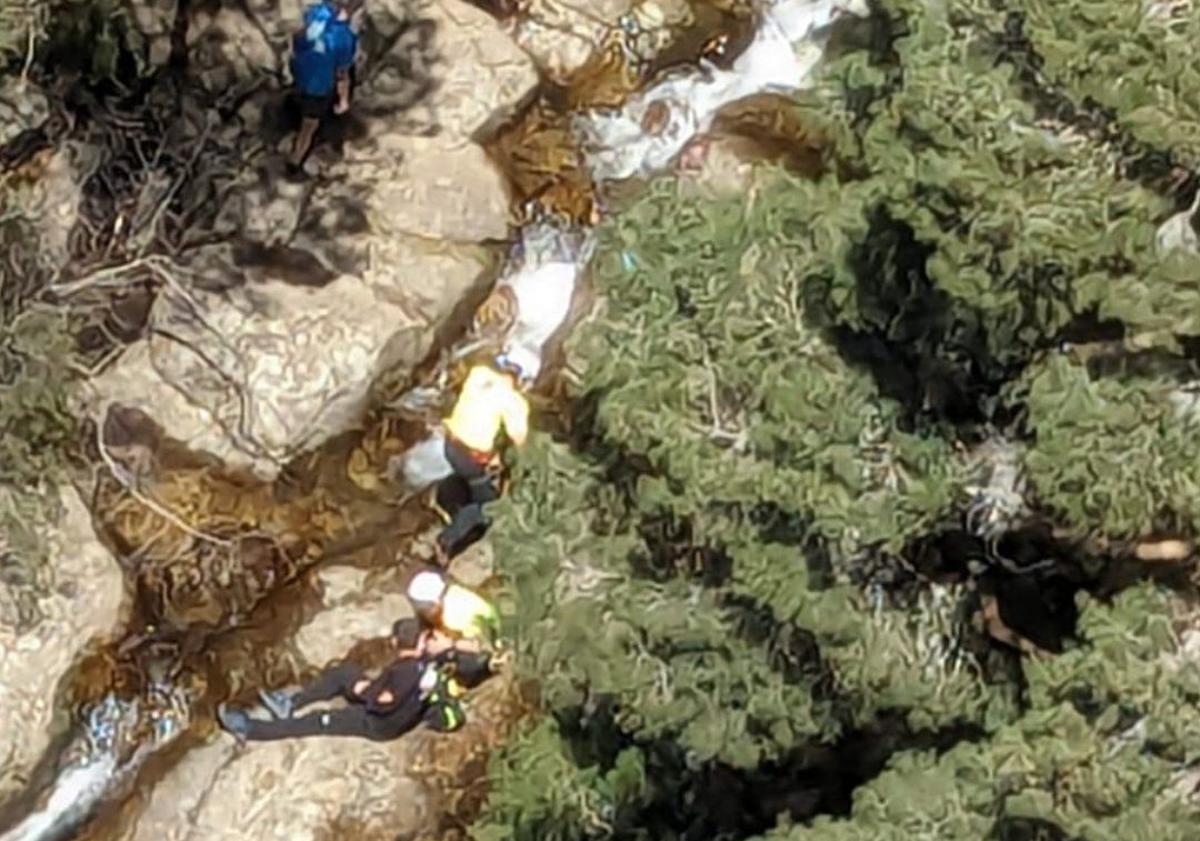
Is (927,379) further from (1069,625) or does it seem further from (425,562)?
(425,562)

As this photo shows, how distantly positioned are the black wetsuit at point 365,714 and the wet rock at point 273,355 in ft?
4.69

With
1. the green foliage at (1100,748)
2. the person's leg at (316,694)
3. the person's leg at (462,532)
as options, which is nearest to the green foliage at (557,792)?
the green foliage at (1100,748)

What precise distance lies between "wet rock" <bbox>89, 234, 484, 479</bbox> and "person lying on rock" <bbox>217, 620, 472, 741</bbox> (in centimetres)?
139

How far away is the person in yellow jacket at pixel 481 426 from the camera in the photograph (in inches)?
559

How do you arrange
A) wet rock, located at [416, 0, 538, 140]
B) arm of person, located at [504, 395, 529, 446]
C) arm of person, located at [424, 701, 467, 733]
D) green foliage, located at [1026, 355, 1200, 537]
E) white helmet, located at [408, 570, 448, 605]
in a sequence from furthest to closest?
wet rock, located at [416, 0, 538, 140] < arm of person, located at [504, 395, 529, 446] < white helmet, located at [408, 570, 448, 605] < arm of person, located at [424, 701, 467, 733] < green foliage, located at [1026, 355, 1200, 537]

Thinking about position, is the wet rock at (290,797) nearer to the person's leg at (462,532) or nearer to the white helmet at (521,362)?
the person's leg at (462,532)

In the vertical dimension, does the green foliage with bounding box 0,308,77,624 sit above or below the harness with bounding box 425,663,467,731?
above

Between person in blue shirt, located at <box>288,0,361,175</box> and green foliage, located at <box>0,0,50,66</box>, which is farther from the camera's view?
person in blue shirt, located at <box>288,0,361,175</box>

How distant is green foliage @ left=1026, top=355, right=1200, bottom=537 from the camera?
28.6 feet

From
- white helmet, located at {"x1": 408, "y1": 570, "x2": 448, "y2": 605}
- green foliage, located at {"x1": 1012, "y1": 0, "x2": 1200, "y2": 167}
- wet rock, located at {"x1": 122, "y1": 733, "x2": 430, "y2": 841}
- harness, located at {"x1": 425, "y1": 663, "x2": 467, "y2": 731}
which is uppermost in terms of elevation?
green foliage, located at {"x1": 1012, "y1": 0, "x2": 1200, "y2": 167}

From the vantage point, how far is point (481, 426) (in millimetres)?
14469

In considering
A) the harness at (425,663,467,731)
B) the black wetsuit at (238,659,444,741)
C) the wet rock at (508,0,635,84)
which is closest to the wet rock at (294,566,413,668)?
the black wetsuit at (238,659,444,741)

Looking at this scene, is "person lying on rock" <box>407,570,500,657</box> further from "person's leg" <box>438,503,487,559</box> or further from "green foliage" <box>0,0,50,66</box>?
"green foliage" <box>0,0,50,66</box>

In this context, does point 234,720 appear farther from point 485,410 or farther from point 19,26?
point 19,26
